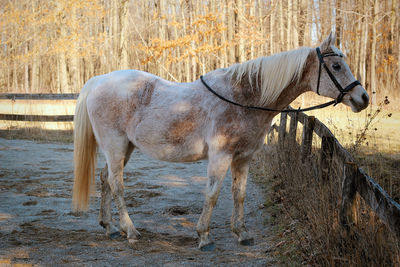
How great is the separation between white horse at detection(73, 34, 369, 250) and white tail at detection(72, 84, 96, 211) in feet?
0.04

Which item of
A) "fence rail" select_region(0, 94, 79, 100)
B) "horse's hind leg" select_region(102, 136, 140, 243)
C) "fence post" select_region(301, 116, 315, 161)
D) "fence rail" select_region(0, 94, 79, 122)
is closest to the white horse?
"horse's hind leg" select_region(102, 136, 140, 243)

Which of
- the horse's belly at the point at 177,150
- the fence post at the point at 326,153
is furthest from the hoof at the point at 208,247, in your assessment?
the fence post at the point at 326,153

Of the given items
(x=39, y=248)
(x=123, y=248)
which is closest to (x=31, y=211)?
(x=39, y=248)

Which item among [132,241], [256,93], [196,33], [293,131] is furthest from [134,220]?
[196,33]

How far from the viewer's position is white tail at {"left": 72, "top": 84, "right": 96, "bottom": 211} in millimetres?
4352

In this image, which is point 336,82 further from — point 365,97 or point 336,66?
point 365,97

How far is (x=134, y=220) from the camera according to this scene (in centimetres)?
467

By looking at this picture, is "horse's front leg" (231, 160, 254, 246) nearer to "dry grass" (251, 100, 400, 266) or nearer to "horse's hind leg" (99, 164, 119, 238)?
"dry grass" (251, 100, 400, 266)

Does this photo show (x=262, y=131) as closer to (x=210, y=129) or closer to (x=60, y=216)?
(x=210, y=129)

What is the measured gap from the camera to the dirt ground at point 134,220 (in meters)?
3.46

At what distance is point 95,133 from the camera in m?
4.33

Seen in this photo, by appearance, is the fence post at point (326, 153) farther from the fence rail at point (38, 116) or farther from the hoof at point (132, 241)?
the fence rail at point (38, 116)

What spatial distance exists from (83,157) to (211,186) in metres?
1.60

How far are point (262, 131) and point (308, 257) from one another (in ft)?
4.27
